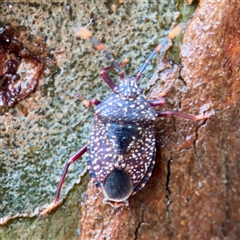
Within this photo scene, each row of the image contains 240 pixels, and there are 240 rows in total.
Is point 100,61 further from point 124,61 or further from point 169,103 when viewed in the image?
point 169,103

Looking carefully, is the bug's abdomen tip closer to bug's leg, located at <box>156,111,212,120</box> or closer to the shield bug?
the shield bug

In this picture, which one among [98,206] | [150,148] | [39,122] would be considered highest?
[39,122]

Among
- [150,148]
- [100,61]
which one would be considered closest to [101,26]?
[100,61]

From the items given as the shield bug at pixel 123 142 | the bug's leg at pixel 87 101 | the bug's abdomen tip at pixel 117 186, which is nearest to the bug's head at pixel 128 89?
the shield bug at pixel 123 142

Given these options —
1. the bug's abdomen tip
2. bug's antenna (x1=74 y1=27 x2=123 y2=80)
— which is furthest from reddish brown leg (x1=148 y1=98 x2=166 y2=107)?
the bug's abdomen tip

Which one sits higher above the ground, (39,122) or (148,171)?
(39,122)

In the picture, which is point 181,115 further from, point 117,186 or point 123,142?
point 117,186
